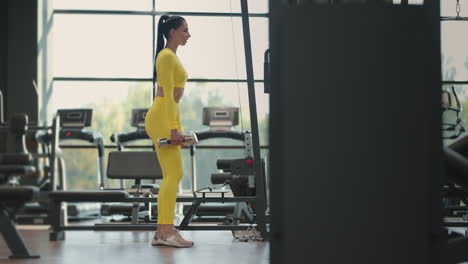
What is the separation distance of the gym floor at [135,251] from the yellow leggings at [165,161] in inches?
9.1

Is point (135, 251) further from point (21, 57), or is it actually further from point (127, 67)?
point (21, 57)

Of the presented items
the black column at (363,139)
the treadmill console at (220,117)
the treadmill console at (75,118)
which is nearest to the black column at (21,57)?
the treadmill console at (75,118)

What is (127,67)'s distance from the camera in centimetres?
792

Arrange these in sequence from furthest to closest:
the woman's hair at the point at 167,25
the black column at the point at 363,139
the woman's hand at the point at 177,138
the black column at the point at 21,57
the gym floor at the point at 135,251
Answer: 1. the black column at the point at 21,57
2. the woman's hair at the point at 167,25
3. the woman's hand at the point at 177,138
4. the gym floor at the point at 135,251
5. the black column at the point at 363,139

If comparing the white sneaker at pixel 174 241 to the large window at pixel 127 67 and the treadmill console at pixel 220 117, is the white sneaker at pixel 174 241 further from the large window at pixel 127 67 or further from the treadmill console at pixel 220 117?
the large window at pixel 127 67

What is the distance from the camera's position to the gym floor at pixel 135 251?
2.98 meters

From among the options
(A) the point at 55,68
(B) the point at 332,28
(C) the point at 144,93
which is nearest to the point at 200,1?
(C) the point at 144,93

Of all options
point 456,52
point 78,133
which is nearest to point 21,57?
point 78,133

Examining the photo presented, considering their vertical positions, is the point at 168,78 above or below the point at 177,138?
above

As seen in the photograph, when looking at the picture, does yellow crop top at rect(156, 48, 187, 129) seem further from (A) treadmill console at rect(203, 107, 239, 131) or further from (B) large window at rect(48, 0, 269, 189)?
(B) large window at rect(48, 0, 269, 189)

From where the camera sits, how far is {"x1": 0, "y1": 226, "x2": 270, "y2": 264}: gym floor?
9.78 ft

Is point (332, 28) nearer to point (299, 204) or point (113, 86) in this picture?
point (299, 204)

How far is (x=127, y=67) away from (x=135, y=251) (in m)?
4.77

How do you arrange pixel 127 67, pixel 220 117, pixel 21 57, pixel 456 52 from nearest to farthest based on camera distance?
pixel 220 117 → pixel 21 57 → pixel 127 67 → pixel 456 52
